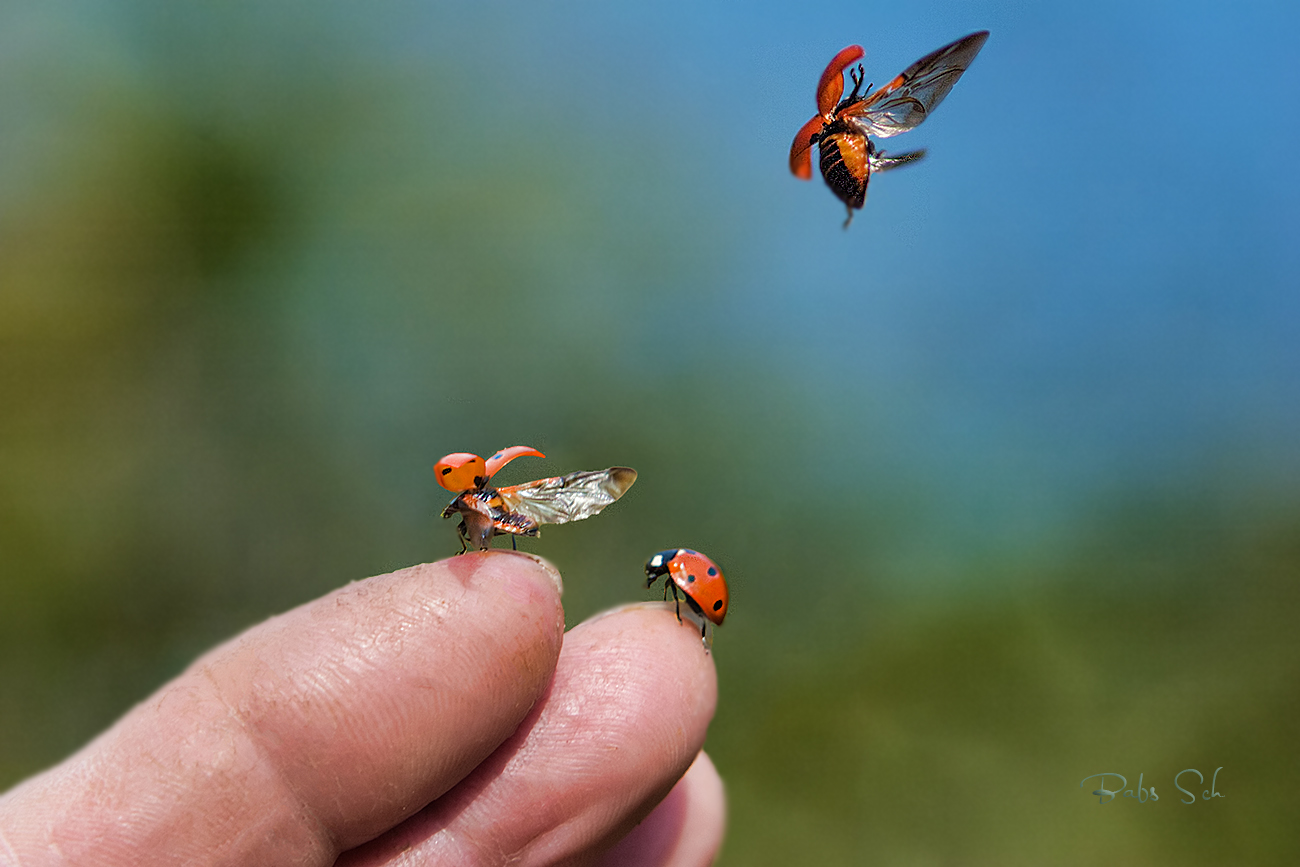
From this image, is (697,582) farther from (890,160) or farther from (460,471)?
(890,160)

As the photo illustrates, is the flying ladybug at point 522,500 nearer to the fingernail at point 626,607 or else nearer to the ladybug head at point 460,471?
the ladybug head at point 460,471

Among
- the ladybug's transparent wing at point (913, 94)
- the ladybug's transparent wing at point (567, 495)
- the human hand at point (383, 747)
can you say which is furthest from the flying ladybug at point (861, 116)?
the human hand at point (383, 747)

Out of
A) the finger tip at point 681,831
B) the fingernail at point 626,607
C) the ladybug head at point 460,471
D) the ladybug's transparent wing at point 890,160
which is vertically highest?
the ladybug's transparent wing at point 890,160

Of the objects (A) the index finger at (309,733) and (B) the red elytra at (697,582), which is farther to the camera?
(B) the red elytra at (697,582)

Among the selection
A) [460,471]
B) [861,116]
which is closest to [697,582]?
[460,471]

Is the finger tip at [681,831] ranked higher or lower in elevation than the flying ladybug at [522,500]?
lower

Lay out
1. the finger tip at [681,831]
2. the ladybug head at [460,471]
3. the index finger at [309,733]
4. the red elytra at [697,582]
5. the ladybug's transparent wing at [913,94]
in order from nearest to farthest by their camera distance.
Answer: the ladybug's transparent wing at [913,94] < the index finger at [309,733] < the ladybug head at [460,471] < the red elytra at [697,582] < the finger tip at [681,831]

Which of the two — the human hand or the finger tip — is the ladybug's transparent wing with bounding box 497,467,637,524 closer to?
the human hand
